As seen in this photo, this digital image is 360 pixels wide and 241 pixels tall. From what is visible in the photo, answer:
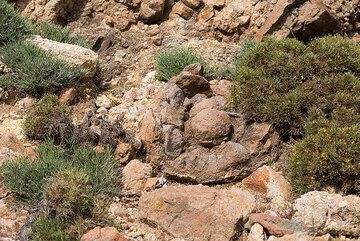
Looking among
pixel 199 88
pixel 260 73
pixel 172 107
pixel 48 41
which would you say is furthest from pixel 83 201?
pixel 48 41

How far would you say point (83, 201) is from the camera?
240 inches

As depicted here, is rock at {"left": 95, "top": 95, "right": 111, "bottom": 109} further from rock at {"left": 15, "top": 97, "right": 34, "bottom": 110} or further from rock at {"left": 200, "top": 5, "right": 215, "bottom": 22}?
rock at {"left": 200, "top": 5, "right": 215, "bottom": 22}

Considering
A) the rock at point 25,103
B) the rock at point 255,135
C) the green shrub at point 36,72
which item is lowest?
the rock at point 255,135

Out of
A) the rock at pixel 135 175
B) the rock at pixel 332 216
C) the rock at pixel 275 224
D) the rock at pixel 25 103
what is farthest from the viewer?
the rock at pixel 25 103

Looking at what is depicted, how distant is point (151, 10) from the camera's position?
10.7m

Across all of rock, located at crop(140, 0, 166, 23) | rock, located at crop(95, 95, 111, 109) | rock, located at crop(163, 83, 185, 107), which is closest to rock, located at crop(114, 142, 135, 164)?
rock, located at crop(163, 83, 185, 107)

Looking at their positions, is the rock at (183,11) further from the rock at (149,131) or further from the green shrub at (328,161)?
the green shrub at (328,161)

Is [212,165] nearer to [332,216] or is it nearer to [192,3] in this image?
[332,216]

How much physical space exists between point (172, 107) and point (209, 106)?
0.58 m

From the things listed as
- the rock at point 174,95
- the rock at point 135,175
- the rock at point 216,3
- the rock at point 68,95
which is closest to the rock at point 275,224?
the rock at point 135,175

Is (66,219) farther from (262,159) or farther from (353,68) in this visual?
(353,68)

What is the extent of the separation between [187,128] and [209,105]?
1.94ft

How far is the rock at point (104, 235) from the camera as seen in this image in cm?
561

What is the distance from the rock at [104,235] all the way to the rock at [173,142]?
186cm
